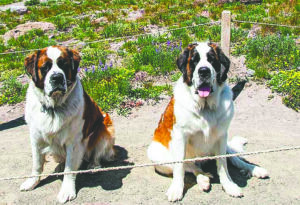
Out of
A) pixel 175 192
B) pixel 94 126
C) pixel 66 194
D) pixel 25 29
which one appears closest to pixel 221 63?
pixel 175 192

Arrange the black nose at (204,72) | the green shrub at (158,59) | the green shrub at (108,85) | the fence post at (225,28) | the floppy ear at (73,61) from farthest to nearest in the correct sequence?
1. the green shrub at (158,59)
2. the green shrub at (108,85)
3. the fence post at (225,28)
4. the floppy ear at (73,61)
5. the black nose at (204,72)

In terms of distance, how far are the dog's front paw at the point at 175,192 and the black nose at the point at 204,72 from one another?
3.74ft

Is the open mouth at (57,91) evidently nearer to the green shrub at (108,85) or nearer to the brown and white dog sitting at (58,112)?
the brown and white dog sitting at (58,112)

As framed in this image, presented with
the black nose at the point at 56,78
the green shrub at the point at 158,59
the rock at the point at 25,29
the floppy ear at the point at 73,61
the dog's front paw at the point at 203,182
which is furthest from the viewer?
the rock at the point at 25,29

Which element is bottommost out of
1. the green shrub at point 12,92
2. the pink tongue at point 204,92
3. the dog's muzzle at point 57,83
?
the green shrub at point 12,92

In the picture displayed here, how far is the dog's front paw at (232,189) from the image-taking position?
3.35m

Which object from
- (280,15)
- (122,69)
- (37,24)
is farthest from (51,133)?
(37,24)

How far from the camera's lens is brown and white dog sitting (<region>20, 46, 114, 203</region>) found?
313 centimetres

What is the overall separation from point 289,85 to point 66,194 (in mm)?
4322

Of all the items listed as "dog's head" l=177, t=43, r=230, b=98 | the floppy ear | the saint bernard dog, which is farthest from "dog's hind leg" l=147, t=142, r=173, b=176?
the floppy ear

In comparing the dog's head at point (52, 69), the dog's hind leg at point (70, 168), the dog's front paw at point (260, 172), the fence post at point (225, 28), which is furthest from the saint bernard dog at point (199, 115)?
the fence post at point (225, 28)

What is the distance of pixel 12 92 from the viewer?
6938mm

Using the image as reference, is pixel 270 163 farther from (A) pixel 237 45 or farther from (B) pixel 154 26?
(B) pixel 154 26

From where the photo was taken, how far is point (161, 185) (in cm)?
364
